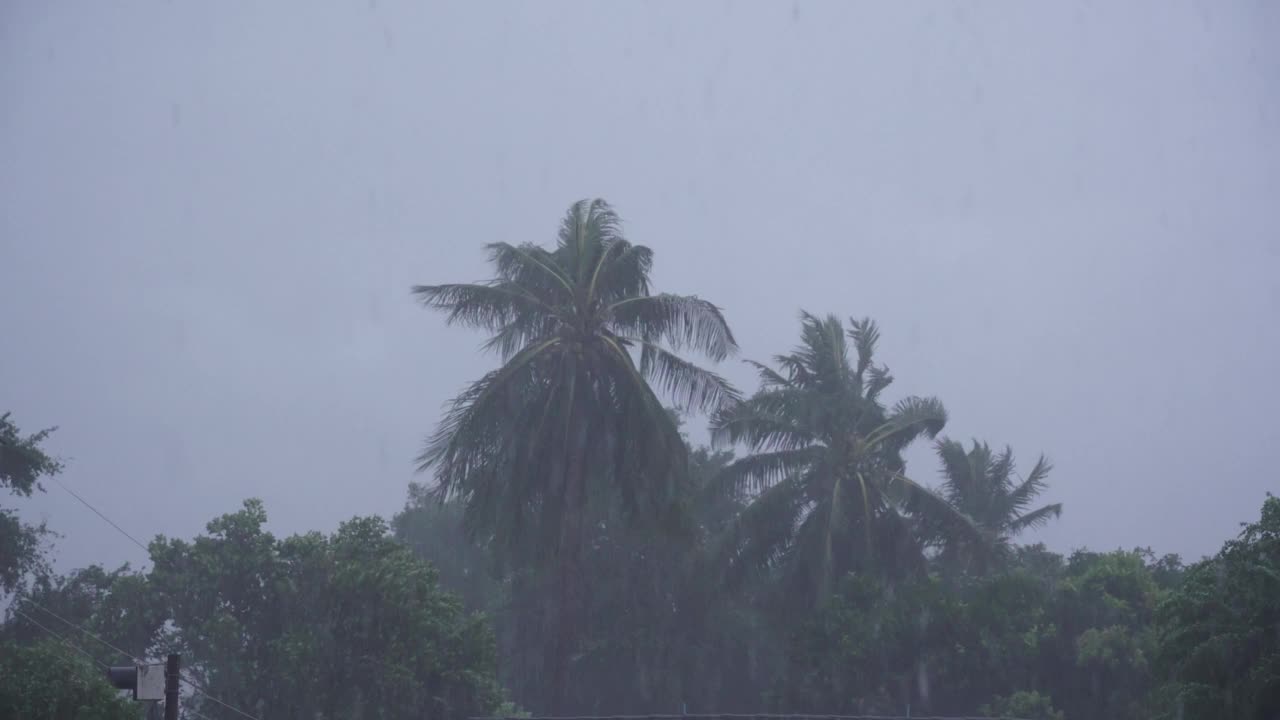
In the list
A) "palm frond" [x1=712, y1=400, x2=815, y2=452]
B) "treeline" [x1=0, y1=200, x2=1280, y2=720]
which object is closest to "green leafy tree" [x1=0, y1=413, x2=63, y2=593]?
"treeline" [x1=0, y1=200, x2=1280, y2=720]

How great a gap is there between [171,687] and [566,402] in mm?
12298

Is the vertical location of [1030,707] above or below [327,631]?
below

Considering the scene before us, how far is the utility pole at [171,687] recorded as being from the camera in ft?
55.5

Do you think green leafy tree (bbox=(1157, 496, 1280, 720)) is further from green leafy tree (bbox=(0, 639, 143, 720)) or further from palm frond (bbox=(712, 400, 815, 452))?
green leafy tree (bbox=(0, 639, 143, 720))

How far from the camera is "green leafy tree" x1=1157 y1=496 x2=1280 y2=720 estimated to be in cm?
1897

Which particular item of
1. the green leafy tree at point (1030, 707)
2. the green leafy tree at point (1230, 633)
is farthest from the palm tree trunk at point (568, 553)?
the green leafy tree at point (1230, 633)

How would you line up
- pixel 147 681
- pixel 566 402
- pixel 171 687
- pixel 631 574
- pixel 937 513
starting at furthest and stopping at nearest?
pixel 631 574 → pixel 937 513 → pixel 566 402 → pixel 171 687 → pixel 147 681

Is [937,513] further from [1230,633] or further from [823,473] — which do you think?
[1230,633]

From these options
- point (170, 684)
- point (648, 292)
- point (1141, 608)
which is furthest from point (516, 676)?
point (170, 684)

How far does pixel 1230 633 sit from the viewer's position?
64.8 ft

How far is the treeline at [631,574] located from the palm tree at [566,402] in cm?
6

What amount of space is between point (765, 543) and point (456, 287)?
1219cm

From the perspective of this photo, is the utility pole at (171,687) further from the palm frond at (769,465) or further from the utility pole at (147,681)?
the palm frond at (769,465)

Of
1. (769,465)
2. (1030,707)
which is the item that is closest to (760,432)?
(769,465)
